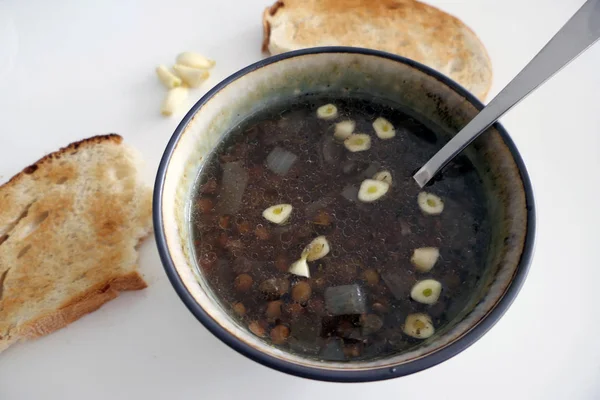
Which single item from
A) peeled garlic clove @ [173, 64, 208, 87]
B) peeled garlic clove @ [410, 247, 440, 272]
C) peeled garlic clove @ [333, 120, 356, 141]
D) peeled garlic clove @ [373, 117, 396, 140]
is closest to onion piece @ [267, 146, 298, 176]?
peeled garlic clove @ [333, 120, 356, 141]

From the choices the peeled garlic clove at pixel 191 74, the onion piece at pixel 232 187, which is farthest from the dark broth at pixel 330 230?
the peeled garlic clove at pixel 191 74

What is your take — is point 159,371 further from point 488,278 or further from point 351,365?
point 488,278

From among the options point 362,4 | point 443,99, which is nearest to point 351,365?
point 443,99

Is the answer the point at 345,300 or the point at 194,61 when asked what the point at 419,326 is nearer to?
the point at 345,300

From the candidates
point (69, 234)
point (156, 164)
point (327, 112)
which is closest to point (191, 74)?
point (156, 164)

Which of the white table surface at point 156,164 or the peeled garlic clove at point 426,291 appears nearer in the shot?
the peeled garlic clove at point 426,291

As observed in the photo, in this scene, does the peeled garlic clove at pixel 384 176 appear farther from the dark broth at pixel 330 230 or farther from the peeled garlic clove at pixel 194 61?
the peeled garlic clove at pixel 194 61

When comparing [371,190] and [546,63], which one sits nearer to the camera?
[546,63]
